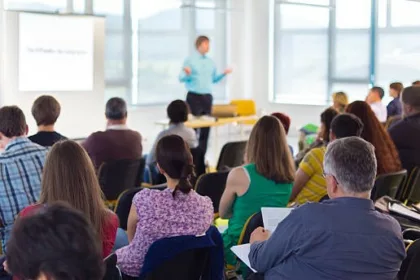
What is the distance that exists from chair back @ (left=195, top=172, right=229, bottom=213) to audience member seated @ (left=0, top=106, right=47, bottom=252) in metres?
1.07

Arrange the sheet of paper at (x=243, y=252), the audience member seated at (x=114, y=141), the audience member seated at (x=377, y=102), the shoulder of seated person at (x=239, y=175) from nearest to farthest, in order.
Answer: the sheet of paper at (x=243, y=252)
the shoulder of seated person at (x=239, y=175)
the audience member seated at (x=114, y=141)
the audience member seated at (x=377, y=102)

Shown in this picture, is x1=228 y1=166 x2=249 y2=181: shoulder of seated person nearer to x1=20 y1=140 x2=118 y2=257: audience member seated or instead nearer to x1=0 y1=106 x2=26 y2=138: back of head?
x1=20 y1=140 x2=118 y2=257: audience member seated

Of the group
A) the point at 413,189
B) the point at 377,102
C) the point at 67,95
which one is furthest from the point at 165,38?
the point at 413,189

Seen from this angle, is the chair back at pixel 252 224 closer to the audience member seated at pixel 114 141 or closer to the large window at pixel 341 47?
the audience member seated at pixel 114 141

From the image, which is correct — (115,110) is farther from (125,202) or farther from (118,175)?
(125,202)

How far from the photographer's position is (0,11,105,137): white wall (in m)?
8.03

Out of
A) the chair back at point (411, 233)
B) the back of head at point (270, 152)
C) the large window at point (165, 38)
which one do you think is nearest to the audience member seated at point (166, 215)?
the back of head at point (270, 152)

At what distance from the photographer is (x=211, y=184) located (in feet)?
14.2

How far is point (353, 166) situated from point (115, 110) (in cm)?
321

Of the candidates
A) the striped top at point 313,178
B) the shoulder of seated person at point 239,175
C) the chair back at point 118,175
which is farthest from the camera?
→ the chair back at point 118,175

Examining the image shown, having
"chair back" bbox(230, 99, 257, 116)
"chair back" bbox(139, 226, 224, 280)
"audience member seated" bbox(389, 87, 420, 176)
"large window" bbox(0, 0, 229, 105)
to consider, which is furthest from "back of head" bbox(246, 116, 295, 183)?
→ "chair back" bbox(230, 99, 257, 116)

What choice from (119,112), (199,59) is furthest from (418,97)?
(199,59)

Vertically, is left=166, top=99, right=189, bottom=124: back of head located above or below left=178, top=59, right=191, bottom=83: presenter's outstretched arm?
below

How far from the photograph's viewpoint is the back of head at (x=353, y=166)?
7.78ft
